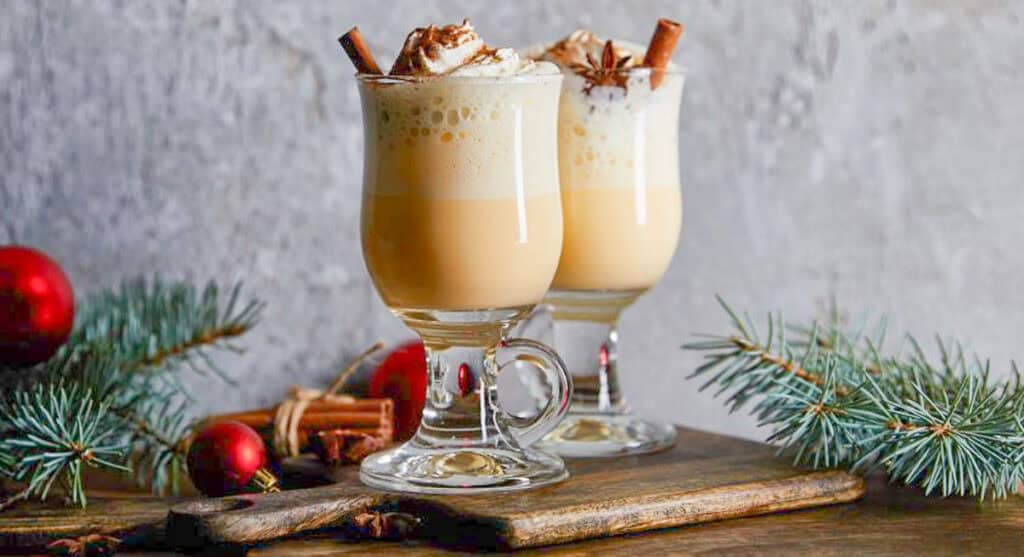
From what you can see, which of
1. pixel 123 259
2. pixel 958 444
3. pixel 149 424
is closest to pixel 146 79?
pixel 123 259

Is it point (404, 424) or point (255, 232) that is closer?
point (404, 424)

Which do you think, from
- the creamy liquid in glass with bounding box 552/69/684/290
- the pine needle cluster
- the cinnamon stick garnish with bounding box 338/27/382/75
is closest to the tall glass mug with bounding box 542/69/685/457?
the creamy liquid in glass with bounding box 552/69/684/290

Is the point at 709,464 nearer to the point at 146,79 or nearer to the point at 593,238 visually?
the point at 593,238

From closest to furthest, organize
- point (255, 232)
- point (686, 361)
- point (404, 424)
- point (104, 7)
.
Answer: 1. point (404, 424)
2. point (104, 7)
3. point (255, 232)
4. point (686, 361)

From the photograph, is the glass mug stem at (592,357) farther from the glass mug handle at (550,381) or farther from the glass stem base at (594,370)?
the glass mug handle at (550,381)

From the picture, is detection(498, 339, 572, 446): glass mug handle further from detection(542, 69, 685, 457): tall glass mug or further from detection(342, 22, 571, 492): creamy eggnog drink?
detection(542, 69, 685, 457): tall glass mug

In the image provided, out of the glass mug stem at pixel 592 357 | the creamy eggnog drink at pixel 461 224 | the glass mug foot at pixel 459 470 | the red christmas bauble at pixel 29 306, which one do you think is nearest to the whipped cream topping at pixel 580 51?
the creamy eggnog drink at pixel 461 224
